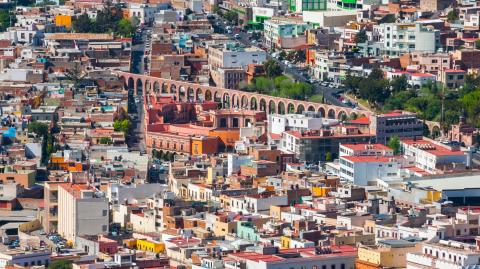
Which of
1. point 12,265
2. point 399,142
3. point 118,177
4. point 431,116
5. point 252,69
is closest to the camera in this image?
point 12,265

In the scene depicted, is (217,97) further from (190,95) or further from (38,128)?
(38,128)

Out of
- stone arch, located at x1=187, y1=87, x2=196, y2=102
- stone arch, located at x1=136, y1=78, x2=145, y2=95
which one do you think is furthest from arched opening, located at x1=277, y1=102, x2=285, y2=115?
stone arch, located at x1=136, y1=78, x2=145, y2=95

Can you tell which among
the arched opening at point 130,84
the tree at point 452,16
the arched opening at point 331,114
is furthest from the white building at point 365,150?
the tree at point 452,16

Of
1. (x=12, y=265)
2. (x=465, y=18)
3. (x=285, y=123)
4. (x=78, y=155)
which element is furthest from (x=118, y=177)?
(x=465, y=18)

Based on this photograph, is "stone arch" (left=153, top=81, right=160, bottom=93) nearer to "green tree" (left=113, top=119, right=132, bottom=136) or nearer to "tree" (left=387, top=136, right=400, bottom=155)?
"green tree" (left=113, top=119, right=132, bottom=136)

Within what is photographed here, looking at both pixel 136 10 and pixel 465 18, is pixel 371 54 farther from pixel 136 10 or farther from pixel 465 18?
pixel 136 10

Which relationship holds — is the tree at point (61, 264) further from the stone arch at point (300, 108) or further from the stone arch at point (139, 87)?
the stone arch at point (139, 87)

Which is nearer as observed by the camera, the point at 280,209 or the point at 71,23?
the point at 280,209
